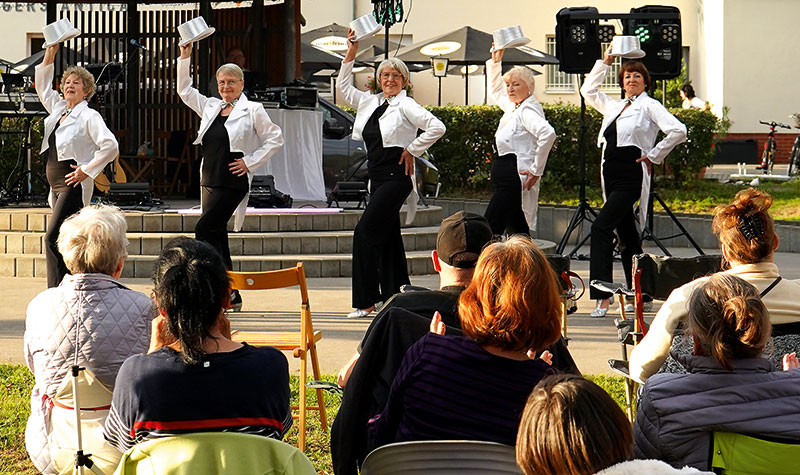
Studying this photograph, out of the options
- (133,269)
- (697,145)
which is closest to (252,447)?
(133,269)

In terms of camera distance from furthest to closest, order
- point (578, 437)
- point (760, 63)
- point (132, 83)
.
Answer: point (760, 63)
point (132, 83)
point (578, 437)

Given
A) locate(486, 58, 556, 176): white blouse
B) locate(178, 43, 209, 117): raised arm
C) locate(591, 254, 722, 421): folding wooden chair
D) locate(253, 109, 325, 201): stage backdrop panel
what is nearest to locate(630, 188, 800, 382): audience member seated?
locate(591, 254, 722, 421): folding wooden chair

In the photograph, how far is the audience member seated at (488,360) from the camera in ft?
10.6

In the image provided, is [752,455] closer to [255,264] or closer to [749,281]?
[749,281]

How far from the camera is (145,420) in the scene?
323cm

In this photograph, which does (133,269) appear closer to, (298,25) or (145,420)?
(298,25)

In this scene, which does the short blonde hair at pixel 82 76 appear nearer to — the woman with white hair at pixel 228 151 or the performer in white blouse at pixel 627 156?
the woman with white hair at pixel 228 151

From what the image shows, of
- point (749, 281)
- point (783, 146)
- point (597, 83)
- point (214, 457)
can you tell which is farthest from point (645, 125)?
point (783, 146)

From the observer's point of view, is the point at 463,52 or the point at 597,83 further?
the point at 463,52

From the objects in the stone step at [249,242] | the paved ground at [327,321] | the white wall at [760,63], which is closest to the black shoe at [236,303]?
the paved ground at [327,321]

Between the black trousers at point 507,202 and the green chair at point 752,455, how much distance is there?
5543 millimetres

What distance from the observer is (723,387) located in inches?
131

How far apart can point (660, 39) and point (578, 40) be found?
3.17ft

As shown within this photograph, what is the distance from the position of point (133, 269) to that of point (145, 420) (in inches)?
293
